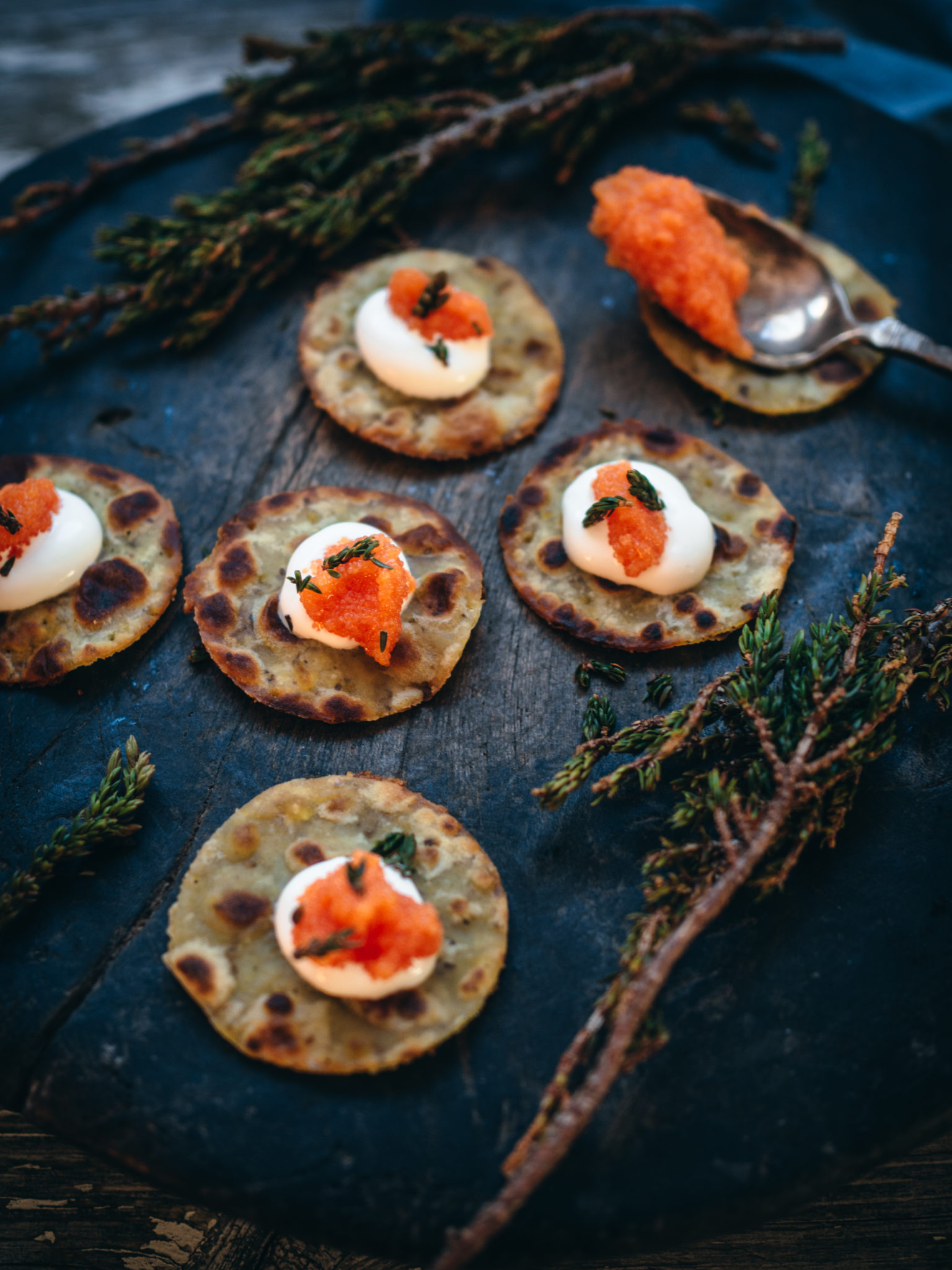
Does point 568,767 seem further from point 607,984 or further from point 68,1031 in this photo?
point 68,1031

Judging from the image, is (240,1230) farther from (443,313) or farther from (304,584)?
(443,313)

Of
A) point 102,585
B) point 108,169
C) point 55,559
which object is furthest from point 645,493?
point 108,169

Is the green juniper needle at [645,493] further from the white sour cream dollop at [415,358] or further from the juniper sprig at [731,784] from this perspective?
the white sour cream dollop at [415,358]

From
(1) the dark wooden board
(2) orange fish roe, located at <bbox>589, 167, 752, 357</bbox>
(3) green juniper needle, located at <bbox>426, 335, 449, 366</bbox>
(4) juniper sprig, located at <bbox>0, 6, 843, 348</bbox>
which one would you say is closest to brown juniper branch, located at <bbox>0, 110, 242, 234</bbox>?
(4) juniper sprig, located at <bbox>0, 6, 843, 348</bbox>

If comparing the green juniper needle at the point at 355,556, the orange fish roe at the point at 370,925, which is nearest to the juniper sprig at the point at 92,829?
the orange fish roe at the point at 370,925

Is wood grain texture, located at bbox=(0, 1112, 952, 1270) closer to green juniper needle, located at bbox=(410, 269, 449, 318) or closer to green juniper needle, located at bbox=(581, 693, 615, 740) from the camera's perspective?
green juniper needle, located at bbox=(581, 693, 615, 740)
